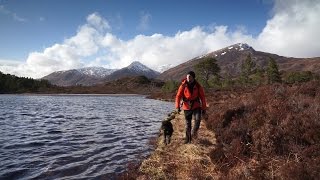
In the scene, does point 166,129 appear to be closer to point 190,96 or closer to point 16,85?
→ point 190,96

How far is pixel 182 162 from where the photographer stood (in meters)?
10.8

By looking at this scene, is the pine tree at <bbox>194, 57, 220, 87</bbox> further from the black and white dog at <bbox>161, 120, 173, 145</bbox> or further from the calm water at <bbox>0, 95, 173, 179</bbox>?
the black and white dog at <bbox>161, 120, 173, 145</bbox>

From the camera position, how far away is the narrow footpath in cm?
954

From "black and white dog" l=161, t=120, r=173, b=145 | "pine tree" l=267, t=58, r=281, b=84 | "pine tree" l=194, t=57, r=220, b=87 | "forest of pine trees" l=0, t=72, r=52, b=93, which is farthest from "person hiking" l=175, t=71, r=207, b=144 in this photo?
"forest of pine trees" l=0, t=72, r=52, b=93

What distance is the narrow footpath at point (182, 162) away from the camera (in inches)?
376

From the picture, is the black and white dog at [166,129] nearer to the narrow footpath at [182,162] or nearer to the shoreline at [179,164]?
the narrow footpath at [182,162]

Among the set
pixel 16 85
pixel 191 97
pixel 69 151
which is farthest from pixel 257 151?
pixel 16 85

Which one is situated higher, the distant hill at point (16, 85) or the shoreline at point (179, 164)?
the distant hill at point (16, 85)

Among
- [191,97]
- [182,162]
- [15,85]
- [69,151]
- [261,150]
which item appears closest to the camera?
[261,150]

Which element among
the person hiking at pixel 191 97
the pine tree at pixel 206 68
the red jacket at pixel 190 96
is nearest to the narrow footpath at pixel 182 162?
the person hiking at pixel 191 97

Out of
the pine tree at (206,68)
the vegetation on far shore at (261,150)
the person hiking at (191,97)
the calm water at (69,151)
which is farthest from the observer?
the pine tree at (206,68)

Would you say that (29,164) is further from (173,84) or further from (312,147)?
(173,84)

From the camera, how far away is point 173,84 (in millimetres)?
115188

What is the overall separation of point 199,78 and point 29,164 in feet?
289
